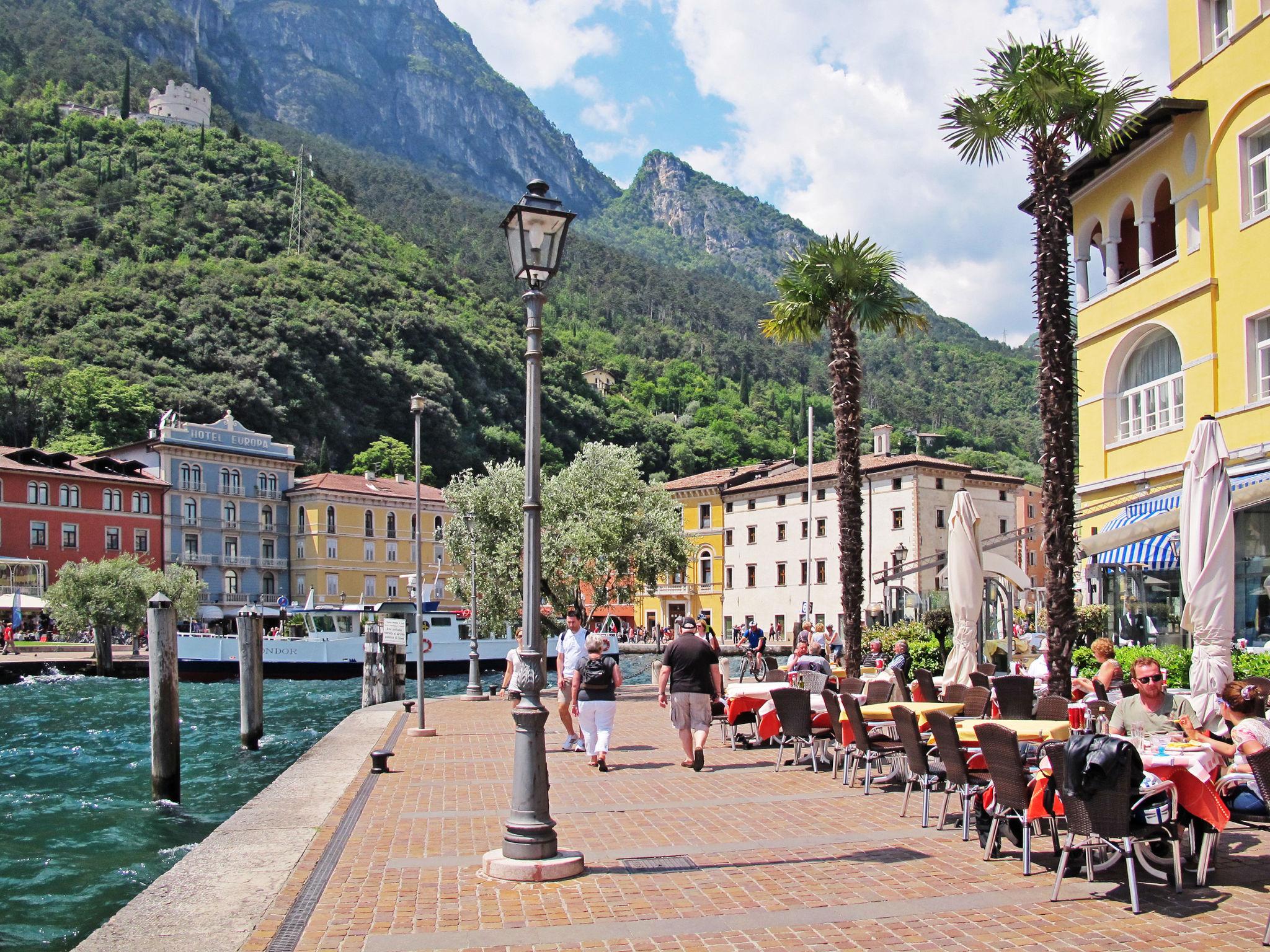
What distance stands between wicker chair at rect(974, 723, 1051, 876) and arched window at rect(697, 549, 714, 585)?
66.1 metres

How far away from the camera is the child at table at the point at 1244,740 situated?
764 cm

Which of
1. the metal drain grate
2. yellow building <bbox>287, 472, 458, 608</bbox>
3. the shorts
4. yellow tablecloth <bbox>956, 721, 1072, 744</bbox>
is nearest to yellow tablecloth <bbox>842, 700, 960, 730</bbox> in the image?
yellow tablecloth <bbox>956, 721, 1072, 744</bbox>

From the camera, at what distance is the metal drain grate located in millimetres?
7793

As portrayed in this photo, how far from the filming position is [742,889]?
719 centimetres

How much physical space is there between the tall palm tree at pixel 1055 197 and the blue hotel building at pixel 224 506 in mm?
63068

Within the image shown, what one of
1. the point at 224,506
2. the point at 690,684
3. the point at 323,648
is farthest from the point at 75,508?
the point at 690,684

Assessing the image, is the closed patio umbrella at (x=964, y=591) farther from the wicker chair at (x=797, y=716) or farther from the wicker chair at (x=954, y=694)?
the wicker chair at (x=797, y=716)

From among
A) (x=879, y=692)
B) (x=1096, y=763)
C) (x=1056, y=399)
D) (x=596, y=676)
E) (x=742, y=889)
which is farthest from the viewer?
(x=1056, y=399)

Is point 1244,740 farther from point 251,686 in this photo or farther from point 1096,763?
point 251,686

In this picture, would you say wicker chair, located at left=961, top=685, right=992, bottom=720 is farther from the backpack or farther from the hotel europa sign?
the hotel europa sign

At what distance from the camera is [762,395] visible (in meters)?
160

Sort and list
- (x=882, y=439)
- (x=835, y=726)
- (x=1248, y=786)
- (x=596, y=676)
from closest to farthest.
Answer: (x=1248, y=786), (x=835, y=726), (x=596, y=676), (x=882, y=439)

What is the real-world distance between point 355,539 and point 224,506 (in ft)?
30.2

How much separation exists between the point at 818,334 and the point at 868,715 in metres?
12.5
